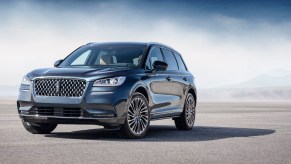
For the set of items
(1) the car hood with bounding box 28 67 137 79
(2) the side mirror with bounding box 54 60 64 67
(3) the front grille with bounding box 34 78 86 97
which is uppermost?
(2) the side mirror with bounding box 54 60 64 67

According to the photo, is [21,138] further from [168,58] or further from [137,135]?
[168,58]

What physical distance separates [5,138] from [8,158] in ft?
9.78

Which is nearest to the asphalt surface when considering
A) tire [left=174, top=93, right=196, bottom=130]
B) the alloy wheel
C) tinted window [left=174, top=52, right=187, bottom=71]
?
the alloy wheel

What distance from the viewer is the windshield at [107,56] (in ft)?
40.0

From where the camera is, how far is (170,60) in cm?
1393

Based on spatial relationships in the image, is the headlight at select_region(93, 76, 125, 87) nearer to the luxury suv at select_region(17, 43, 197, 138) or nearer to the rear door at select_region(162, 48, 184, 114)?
the luxury suv at select_region(17, 43, 197, 138)

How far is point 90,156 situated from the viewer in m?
8.52

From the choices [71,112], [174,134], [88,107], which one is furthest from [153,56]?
[71,112]

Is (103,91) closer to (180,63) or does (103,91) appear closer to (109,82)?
(109,82)

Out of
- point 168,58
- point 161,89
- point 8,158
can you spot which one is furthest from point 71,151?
point 168,58

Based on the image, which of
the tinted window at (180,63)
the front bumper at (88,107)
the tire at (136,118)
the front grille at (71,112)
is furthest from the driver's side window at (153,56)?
the front grille at (71,112)

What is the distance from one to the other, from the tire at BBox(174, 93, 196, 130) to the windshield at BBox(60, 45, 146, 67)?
2.27 m

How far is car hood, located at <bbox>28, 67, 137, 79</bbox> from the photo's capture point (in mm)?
10805

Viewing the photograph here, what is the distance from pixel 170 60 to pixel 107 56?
2.03 metres
